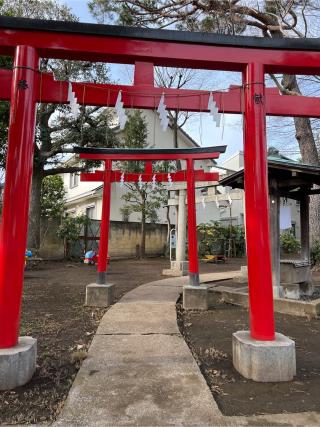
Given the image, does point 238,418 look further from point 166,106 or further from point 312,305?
point 312,305

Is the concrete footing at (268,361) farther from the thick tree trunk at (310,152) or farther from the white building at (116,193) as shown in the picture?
the white building at (116,193)

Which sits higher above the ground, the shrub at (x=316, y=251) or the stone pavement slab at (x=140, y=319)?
the shrub at (x=316, y=251)

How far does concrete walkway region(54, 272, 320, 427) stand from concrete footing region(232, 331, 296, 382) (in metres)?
0.54

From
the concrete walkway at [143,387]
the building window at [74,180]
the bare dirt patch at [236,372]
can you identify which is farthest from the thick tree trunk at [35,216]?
the concrete walkway at [143,387]

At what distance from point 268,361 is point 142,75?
362cm

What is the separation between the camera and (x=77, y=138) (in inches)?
683

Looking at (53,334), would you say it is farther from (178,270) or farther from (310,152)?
(310,152)

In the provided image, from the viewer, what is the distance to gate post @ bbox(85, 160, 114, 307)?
301 inches

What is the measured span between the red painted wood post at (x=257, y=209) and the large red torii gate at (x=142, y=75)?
0.04 ft

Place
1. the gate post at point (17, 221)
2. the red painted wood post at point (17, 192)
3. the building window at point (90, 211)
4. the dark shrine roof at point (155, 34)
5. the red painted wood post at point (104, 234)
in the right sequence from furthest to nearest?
1. the building window at point (90, 211)
2. the red painted wood post at point (104, 234)
3. the dark shrine roof at point (155, 34)
4. the red painted wood post at point (17, 192)
5. the gate post at point (17, 221)

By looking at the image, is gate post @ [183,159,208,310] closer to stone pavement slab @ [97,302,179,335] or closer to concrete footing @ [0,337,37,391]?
stone pavement slab @ [97,302,179,335]

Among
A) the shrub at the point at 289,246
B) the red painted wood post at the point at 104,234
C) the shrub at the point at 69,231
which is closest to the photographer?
the red painted wood post at the point at 104,234

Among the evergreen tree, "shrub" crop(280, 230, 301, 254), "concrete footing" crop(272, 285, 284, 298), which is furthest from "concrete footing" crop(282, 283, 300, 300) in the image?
"shrub" crop(280, 230, 301, 254)

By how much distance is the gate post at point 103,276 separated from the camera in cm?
763
